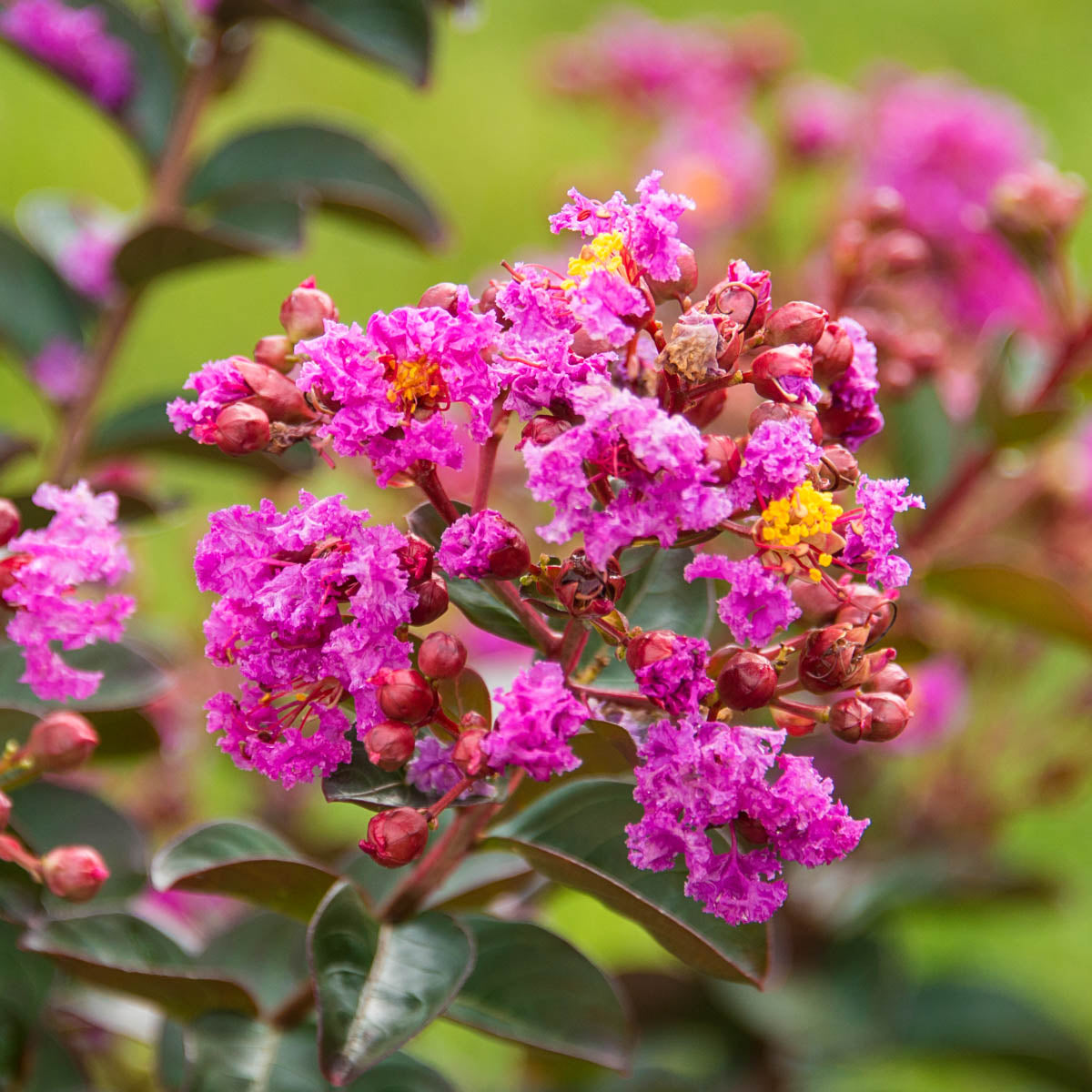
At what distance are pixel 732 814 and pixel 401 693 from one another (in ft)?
0.50

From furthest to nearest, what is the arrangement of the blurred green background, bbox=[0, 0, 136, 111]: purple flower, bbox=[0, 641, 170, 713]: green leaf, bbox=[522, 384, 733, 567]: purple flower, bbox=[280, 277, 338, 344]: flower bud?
the blurred green background < bbox=[0, 0, 136, 111]: purple flower < bbox=[0, 641, 170, 713]: green leaf < bbox=[280, 277, 338, 344]: flower bud < bbox=[522, 384, 733, 567]: purple flower

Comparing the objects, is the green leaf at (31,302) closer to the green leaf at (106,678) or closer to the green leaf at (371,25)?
the green leaf at (371,25)

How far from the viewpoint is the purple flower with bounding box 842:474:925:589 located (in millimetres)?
623

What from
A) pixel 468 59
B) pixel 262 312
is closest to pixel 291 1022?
pixel 262 312

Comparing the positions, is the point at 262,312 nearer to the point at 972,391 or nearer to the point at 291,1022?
the point at 972,391

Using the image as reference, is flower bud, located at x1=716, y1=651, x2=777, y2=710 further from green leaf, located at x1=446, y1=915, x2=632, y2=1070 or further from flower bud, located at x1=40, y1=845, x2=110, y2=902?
flower bud, located at x1=40, y1=845, x2=110, y2=902

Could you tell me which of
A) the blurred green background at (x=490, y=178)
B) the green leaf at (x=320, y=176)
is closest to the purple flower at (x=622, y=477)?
the green leaf at (x=320, y=176)

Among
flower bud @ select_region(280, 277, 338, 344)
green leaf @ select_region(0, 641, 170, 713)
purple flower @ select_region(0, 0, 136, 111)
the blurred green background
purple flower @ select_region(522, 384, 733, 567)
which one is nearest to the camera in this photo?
purple flower @ select_region(522, 384, 733, 567)

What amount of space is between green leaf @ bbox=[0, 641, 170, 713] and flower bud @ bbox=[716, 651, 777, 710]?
1.37ft

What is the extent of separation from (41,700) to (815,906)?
2.79 feet

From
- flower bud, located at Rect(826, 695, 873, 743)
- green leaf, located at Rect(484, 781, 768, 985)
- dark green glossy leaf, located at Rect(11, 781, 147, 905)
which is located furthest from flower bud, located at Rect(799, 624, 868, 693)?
dark green glossy leaf, located at Rect(11, 781, 147, 905)

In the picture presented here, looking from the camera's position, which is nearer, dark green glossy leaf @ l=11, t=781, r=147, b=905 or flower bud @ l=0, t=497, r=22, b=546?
flower bud @ l=0, t=497, r=22, b=546

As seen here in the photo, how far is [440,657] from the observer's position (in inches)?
24.9

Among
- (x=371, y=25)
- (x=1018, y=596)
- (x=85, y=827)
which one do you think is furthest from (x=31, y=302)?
(x=1018, y=596)
